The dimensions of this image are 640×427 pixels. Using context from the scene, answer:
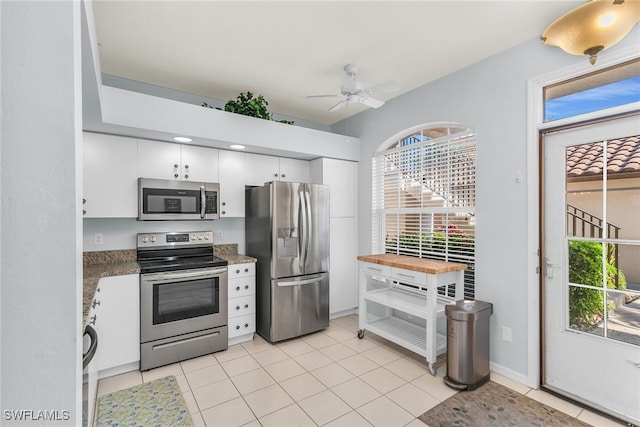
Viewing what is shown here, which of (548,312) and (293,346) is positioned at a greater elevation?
(548,312)

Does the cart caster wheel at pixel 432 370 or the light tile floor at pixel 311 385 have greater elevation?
the cart caster wheel at pixel 432 370

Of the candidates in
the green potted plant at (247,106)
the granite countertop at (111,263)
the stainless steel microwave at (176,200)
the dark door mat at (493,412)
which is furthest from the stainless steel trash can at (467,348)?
the green potted plant at (247,106)

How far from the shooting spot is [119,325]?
2654 millimetres

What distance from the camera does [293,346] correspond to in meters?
3.29

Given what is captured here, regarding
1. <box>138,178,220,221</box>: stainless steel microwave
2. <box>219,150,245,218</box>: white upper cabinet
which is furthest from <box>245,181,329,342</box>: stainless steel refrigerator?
<box>138,178,220,221</box>: stainless steel microwave

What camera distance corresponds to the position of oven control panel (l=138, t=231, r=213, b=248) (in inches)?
127

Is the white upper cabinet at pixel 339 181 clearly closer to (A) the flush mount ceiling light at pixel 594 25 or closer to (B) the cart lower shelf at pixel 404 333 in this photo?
(B) the cart lower shelf at pixel 404 333

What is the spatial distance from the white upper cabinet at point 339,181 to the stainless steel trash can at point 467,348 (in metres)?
1.96

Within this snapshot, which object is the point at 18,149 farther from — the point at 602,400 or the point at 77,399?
the point at 602,400

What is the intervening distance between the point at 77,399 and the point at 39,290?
292mm

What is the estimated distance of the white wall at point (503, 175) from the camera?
2490 millimetres

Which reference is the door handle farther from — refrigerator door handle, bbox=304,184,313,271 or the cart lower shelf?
refrigerator door handle, bbox=304,184,313,271

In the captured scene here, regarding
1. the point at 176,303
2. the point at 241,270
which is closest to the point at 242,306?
the point at 241,270

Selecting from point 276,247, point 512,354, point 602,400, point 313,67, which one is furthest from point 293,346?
point 313,67
